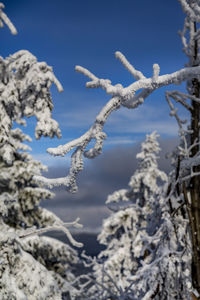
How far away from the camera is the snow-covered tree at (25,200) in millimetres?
5781

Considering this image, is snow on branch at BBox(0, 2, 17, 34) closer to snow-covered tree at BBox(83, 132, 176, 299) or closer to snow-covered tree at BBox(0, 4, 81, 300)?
snow-covered tree at BBox(0, 4, 81, 300)

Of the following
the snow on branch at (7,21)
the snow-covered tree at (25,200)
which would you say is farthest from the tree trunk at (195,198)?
the snow on branch at (7,21)

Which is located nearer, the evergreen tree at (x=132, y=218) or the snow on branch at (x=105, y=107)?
the snow on branch at (x=105, y=107)

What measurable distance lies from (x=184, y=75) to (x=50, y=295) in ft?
18.4

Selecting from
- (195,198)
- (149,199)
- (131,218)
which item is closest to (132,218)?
(131,218)

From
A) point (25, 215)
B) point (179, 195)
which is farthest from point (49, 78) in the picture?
point (25, 215)

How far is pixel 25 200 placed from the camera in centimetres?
1148

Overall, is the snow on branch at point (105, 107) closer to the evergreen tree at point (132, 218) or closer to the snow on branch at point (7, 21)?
the snow on branch at point (7, 21)

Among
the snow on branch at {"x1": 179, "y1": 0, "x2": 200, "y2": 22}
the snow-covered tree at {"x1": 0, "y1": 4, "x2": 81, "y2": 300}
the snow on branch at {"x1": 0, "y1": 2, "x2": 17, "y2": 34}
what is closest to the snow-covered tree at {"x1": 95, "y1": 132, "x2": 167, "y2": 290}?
the snow-covered tree at {"x1": 0, "y1": 4, "x2": 81, "y2": 300}

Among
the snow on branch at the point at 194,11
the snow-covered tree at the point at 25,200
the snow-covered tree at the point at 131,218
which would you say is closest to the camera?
the snow on branch at the point at 194,11

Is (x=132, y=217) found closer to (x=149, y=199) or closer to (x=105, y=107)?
(x=149, y=199)

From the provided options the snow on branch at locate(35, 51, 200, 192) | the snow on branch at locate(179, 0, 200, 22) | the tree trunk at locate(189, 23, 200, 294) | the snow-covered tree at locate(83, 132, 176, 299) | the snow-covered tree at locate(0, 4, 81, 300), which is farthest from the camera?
the snow-covered tree at locate(83, 132, 176, 299)

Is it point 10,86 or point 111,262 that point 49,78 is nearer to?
point 10,86

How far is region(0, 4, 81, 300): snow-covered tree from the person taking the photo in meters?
5.78
